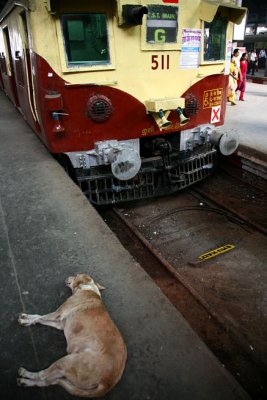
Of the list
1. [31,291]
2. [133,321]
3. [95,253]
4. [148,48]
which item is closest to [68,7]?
[148,48]

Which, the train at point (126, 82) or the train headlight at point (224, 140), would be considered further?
the train headlight at point (224, 140)

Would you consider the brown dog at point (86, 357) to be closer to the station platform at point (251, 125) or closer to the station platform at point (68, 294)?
the station platform at point (68, 294)

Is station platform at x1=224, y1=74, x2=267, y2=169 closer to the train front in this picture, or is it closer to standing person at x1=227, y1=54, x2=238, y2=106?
standing person at x1=227, y1=54, x2=238, y2=106

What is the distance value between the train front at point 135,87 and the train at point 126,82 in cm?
1

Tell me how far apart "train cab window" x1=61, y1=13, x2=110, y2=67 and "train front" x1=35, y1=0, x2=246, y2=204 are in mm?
11

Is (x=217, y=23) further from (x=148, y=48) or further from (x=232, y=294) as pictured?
(x=232, y=294)

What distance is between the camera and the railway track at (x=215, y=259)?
3.09m

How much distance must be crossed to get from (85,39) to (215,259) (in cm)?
321

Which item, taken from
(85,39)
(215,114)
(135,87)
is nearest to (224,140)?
(215,114)

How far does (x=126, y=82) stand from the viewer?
4.36 meters

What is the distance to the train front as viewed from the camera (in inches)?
157

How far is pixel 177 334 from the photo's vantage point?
2.07 m

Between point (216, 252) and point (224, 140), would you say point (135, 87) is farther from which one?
point (216, 252)

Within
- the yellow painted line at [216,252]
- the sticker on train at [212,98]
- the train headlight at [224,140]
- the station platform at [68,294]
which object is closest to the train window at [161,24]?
the sticker on train at [212,98]
